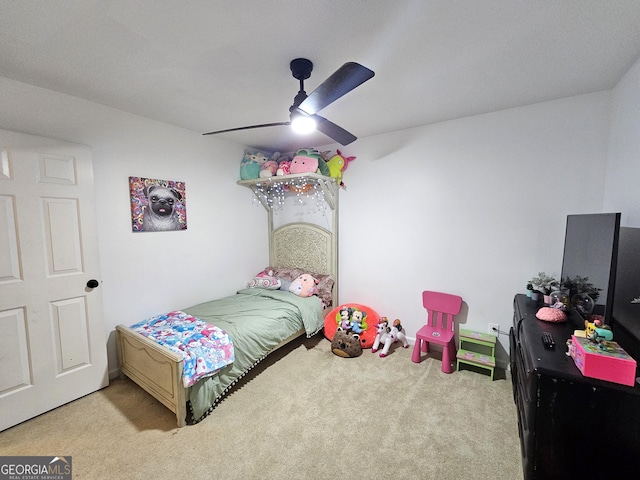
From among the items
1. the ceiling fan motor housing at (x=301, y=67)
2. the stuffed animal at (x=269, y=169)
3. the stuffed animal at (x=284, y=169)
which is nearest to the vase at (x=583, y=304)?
the ceiling fan motor housing at (x=301, y=67)

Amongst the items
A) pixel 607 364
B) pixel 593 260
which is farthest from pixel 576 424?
pixel 593 260

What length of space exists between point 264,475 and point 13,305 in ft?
6.67

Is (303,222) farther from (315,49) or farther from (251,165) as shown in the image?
(315,49)

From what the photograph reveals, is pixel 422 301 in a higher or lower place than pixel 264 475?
higher

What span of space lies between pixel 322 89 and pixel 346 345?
2366mm

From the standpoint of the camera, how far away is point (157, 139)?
2658mm

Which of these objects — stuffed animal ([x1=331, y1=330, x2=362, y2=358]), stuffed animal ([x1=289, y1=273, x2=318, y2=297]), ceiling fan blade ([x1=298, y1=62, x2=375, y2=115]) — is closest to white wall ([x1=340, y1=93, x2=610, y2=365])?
stuffed animal ([x1=289, y1=273, x2=318, y2=297])

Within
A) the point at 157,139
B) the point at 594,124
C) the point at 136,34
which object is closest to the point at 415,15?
the point at 136,34

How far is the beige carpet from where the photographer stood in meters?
1.56

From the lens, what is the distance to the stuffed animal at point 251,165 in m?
3.38

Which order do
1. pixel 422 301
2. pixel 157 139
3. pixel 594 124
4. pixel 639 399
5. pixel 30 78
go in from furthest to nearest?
pixel 422 301
pixel 157 139
pixel 594 124
pixel 30 78
pixel 639 399

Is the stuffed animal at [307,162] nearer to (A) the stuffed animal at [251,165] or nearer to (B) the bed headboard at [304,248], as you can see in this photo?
(A) the stuffed animal at [251,165]

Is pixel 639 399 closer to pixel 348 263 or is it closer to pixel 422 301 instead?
pixel 422 301

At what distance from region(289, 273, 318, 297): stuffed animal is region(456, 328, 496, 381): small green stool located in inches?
63.8
